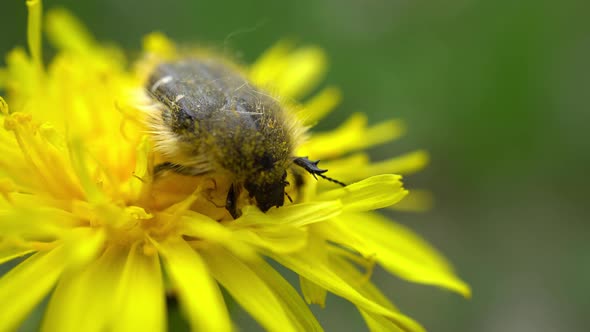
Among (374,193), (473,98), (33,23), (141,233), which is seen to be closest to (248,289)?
(141,233)

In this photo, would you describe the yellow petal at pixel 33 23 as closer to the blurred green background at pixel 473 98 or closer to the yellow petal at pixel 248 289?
the yellow petal at pixel 248 289

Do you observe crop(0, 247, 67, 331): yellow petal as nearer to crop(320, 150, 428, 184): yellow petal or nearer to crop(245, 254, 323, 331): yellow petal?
crop(245, 254, 323, 331): yellow petal

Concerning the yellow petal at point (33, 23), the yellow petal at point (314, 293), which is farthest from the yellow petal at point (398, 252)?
the yellow petal at point (33, 23)

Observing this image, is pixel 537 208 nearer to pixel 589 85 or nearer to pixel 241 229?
pixel 589 85

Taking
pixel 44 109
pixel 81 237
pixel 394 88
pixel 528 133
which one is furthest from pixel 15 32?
pixel 528 133

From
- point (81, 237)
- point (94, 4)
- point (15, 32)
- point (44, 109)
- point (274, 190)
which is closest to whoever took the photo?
point (81, 237)
